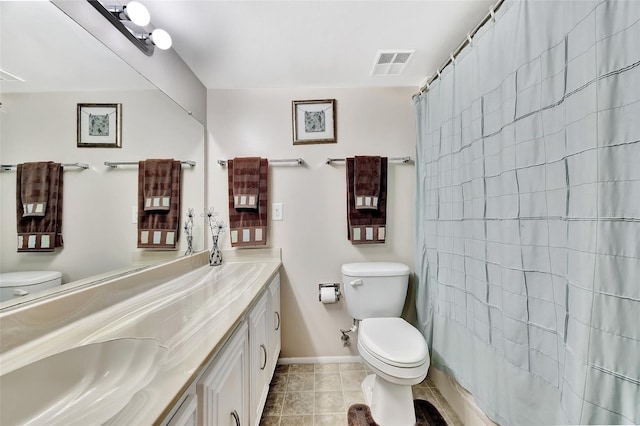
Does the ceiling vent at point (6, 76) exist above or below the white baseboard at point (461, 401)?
above

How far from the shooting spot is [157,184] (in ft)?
4.26

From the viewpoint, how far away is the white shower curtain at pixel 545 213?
1.87 feet

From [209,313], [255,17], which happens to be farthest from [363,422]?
[255,17]

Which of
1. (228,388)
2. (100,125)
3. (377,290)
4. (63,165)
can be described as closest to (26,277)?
(63,165)

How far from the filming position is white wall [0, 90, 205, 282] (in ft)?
2.19

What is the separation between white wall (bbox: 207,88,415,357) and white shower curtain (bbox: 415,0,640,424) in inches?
18.3

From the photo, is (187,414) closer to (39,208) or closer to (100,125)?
(39,208)

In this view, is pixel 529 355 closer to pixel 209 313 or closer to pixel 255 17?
pixel 209 313

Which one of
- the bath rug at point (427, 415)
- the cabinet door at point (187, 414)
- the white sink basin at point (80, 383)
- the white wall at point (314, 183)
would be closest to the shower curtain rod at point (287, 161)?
the white wall at point (314, 183)

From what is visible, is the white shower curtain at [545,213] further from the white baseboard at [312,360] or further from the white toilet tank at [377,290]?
the white baseboard at [312,360]

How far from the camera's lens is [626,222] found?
563 mm

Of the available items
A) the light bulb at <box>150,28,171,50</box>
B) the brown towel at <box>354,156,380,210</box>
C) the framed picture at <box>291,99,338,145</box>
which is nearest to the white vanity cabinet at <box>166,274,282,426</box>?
the brown towel at <box>354,156,380,210</box>

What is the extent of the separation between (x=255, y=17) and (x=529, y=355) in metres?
1.90

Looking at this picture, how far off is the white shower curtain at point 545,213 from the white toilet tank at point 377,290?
0.31 metres
